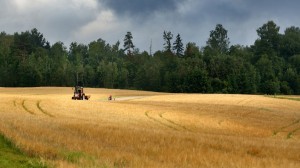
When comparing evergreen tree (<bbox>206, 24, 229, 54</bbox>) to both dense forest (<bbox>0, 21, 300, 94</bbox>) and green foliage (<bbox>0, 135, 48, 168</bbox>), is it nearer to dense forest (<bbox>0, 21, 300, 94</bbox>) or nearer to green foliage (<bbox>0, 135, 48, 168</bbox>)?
dense forest (<bbox>0, 21, 300, 94</bbox>)

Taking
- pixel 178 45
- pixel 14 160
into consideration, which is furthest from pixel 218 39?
pixel 14 160

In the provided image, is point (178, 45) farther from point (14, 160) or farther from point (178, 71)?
point (14, 160)

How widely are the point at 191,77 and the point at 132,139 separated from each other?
110084 millimetres

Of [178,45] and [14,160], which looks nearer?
[14,160]

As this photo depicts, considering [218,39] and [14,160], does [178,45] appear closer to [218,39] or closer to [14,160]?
[218,39]

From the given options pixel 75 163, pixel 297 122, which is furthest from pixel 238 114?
pixel 75 163

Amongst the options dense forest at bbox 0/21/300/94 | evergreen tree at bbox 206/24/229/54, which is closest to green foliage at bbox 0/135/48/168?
dense forest at bbox 0/21/300/94

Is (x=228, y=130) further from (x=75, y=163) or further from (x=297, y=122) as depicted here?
(x=75, y=163)

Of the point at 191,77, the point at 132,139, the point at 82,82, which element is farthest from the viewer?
the point at 82,82

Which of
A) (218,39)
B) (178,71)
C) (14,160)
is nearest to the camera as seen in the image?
(14,160)

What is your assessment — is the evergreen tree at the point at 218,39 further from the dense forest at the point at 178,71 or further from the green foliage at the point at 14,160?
the green foliage at the point at 14,160

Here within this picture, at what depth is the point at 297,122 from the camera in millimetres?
40656

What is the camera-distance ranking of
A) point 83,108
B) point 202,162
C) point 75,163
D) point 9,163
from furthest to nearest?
point 83,108
point 202,162
point 75,163
point 9,163

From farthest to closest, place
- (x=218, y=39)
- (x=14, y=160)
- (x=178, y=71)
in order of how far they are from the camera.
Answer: (x=218, y=39), (x=178, y=71), (x=14, y=160)
